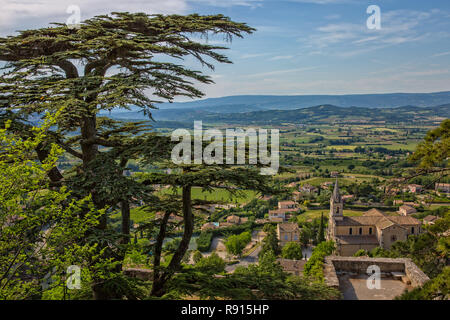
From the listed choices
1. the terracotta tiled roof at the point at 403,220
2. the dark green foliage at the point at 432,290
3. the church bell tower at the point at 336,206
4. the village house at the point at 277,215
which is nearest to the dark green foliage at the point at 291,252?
the church bell tower at the point at 336,206

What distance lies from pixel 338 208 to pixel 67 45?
39146mm

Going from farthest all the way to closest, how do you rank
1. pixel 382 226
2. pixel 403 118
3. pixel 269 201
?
pixel 403 118, pixel 269 201, pixel 382 226

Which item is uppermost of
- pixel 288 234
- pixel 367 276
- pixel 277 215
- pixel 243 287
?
pixel 243 287

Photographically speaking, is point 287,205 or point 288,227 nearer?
point 288,227

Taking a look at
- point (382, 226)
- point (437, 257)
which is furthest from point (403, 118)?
point (437, 257)

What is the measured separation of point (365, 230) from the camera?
1644 inches

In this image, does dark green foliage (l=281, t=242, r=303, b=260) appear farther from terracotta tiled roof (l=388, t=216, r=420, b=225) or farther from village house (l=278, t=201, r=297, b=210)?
village house (l=278, t=201, r=297, b=210)

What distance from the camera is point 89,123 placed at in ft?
22.3

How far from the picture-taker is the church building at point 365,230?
129 feet

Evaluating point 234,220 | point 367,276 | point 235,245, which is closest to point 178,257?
point 367,276

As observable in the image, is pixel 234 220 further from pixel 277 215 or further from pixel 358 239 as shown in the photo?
pixel 358 239
